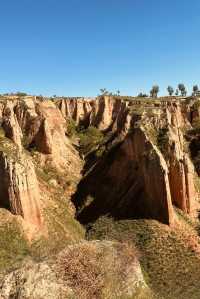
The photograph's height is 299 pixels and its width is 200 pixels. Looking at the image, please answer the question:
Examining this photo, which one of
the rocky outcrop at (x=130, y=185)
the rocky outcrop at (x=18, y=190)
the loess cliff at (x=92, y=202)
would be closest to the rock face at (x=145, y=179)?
the rocky outcrop at (x=130, y=185)

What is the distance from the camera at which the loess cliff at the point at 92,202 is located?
954 inches

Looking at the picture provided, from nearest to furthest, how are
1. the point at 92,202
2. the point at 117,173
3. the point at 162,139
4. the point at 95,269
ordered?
1. the point at 95,269
2. the point at 162,139
3. the point at 92,202
4. the point at 117,173

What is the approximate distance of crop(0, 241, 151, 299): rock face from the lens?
73.1 ft

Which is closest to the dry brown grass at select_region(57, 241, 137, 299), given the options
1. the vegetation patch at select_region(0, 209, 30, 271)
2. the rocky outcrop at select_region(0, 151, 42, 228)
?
the vegetation patch at select_region(0, 209, 30, 271)

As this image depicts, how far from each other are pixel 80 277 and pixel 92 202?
21477mm

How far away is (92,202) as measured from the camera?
44719mm

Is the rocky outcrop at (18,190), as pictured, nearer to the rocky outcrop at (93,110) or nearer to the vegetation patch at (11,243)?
the vegetation patch at (11,243)

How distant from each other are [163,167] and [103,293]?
59.9 feet

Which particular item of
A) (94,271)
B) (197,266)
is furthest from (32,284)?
(197,266)

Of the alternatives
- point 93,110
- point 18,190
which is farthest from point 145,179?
point 93,110

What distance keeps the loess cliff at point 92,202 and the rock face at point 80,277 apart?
0.07m

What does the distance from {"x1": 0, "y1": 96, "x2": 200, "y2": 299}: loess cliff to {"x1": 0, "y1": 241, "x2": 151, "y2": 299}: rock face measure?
7 cm

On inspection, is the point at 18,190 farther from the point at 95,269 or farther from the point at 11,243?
the point at 95,269

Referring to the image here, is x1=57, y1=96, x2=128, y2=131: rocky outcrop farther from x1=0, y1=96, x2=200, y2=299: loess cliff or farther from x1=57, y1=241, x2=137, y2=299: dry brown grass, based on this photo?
x1=57, y1=241, x2=137, y2=299: dry brown grass
